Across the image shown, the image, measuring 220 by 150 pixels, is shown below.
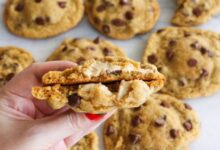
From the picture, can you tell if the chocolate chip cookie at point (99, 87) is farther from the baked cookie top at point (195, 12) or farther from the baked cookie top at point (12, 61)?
the baked cookie top at point (195, 12)

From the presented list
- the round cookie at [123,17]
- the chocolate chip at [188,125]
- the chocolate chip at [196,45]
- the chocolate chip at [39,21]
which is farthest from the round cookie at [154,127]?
the chocolate chip at [39,21]

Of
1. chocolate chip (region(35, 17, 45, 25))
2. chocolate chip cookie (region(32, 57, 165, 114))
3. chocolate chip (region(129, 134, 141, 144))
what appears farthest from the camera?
chocolate chip (region(35, 17, 45, 25))

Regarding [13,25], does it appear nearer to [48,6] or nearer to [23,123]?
[48,6]

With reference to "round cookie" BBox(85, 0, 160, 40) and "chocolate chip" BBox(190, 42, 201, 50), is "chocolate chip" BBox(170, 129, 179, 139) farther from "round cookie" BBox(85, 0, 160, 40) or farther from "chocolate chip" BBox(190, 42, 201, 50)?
"round cookie" BBox(85, 0, 160, 40)

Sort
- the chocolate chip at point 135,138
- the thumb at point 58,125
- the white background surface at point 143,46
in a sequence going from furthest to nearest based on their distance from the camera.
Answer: the white background surface at point 143,46 → the chocolate chip at point 135,138 → the thumb at point 58,125

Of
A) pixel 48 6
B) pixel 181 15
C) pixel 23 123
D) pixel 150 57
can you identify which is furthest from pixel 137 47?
pixel 23 123

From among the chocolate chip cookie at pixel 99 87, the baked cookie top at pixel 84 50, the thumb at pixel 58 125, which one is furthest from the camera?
the baked cookie top at pixel 84 50

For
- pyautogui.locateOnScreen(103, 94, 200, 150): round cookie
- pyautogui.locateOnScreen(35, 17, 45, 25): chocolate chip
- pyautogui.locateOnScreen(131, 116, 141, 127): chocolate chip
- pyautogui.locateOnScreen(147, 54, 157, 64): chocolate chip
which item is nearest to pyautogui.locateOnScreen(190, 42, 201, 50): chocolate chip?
pyautogui.locateOnScreen(147, 54, 157, 64): chocolate chip
